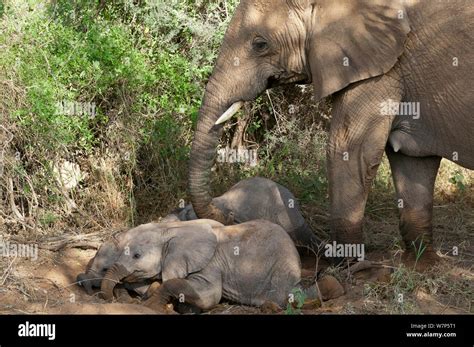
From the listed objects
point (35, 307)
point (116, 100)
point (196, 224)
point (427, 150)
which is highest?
point (116, 100)

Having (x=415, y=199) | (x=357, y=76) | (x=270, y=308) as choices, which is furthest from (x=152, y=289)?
(x=415, y=199)

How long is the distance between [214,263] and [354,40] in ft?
6.33

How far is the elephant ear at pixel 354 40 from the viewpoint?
6906mm

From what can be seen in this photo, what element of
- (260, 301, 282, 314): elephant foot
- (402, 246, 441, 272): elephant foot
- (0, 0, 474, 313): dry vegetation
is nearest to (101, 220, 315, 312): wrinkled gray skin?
(260, 301, 282, 314): elephant foot

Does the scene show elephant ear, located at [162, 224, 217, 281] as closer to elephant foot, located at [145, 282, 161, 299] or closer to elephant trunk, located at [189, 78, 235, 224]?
elephant foot, located at [145, 282, 161, 299]

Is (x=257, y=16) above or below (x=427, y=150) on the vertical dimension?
above

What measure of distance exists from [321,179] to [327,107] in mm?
1170

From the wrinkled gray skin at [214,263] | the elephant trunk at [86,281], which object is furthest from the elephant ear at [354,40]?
the elephant trunk at [86,281]

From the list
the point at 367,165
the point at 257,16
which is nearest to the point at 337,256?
the point at 367,165

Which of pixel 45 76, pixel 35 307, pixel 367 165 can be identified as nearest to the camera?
pixel 35 307

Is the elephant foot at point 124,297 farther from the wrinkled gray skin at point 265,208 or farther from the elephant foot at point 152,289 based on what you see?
the wrinkled gray skin at point 265,208

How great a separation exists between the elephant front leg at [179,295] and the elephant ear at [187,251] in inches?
4.1

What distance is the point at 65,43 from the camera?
8.56 meters

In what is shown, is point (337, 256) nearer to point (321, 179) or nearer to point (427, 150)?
point (427, 150)
